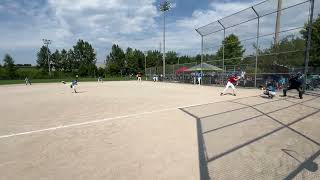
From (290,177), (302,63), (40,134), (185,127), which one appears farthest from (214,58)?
(290,177)

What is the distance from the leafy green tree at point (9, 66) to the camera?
245 ft

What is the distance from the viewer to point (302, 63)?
15.4 m

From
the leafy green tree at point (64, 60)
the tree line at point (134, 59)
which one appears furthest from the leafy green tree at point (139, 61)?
the leafy green tree at point (64, 60)

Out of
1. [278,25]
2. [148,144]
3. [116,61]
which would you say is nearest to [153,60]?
[116,61]

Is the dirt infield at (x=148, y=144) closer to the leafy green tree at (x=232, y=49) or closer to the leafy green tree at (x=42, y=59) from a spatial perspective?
the leafy green tree at (x=232, y=49)

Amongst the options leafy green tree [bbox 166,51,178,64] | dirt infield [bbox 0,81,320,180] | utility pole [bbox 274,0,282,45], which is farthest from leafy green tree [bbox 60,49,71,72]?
dirt infield [bbox 0,81,320,180]

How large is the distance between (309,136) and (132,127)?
444 cm

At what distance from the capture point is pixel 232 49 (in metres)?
22.8

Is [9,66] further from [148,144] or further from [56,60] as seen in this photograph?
[148,144]

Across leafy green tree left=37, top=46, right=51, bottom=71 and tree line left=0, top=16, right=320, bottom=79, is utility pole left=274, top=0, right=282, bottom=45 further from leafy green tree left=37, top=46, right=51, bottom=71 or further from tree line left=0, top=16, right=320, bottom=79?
leafy green tree left=37, top=46, right=51, bottom=71

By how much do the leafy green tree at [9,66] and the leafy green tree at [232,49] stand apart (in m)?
69.5

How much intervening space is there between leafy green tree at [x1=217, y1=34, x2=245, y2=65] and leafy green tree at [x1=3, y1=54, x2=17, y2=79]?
69469 mm

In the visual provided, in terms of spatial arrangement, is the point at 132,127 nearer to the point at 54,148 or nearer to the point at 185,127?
the point at 185,127

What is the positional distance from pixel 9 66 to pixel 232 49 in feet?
238
